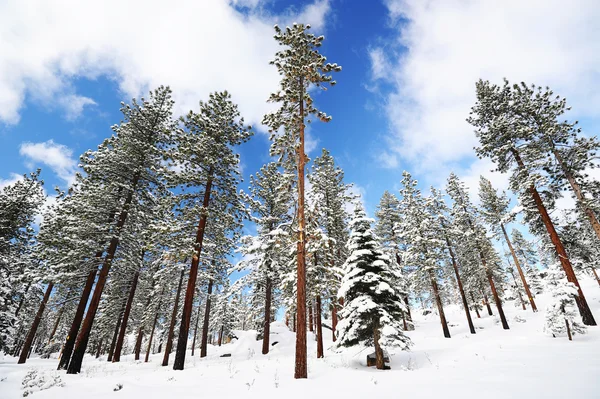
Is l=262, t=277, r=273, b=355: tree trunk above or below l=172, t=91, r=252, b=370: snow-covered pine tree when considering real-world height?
below

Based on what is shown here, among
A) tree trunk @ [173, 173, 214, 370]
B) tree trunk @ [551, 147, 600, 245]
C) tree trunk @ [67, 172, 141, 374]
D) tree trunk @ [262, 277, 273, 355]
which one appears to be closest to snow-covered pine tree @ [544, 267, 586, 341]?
tree trunk @ [551, 147, 600, 245]

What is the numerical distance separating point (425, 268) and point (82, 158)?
27.7 metres

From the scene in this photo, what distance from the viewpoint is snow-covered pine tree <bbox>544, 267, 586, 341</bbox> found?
13.0 meters

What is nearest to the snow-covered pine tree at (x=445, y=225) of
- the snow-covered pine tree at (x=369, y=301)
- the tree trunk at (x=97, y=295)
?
the snow-covered pine tree at (x=369, y=301)

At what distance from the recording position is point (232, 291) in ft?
63.2

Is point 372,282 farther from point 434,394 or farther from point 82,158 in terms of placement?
point 82,158

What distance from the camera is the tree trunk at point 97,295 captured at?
41.2 feet

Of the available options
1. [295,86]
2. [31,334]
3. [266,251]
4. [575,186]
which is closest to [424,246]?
[575,186]

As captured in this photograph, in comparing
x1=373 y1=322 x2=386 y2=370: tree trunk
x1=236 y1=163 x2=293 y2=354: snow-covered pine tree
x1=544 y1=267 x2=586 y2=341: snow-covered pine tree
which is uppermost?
x1=236 y1=163 x2=293 y2=354: snow-covered pine tree

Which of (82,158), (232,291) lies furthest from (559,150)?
(82,158)

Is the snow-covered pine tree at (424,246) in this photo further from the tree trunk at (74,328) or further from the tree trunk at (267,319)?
the tree trunk at (74,328)

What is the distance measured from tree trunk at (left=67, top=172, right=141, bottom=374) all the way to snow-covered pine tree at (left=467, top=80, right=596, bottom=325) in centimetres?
2567

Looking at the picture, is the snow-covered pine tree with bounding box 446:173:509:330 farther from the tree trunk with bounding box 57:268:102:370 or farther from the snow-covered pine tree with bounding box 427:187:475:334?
the tree trunk with bounding box 57:268:102:370

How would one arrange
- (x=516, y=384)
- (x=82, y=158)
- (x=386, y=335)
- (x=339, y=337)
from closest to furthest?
(x=516, y=384), (x=386, y=335), (x=339, y=337), (x=82, y=158)
